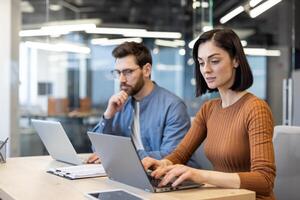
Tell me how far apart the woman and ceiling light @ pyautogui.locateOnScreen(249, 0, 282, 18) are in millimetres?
3898

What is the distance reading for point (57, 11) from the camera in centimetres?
497

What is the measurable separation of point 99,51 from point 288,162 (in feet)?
15.9

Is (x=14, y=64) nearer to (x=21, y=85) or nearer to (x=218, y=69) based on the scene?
(x=21, y=85)

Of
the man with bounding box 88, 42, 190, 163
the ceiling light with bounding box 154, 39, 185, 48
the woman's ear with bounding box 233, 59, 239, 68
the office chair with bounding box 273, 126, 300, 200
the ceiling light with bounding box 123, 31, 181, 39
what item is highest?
the ceiling light with bounding box 123, 31, 181, 39

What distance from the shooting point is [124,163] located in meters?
1.33

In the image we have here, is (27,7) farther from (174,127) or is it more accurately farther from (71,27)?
(174,127)

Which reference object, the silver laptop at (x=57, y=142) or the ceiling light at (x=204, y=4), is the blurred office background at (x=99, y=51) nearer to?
the ceiling light at (x=204, y=4)

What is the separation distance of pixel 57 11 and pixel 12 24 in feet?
4.69

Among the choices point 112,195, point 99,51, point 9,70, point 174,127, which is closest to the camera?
point 112,195

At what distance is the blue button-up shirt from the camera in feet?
6.68

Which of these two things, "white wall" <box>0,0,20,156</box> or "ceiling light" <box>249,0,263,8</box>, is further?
"ceiling light" <box>249,0,263,8</box>

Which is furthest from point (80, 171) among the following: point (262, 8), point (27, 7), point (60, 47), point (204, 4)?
point (262, 8)

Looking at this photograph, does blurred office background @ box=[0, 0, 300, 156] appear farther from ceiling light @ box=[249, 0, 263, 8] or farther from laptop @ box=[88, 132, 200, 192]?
laptop @ box=[88, 132, 200, 192]

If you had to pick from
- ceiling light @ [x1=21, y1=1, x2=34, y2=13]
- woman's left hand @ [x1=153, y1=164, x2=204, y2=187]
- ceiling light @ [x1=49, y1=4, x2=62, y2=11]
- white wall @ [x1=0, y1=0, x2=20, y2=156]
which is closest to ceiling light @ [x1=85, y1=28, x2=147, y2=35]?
ceiling light @ [x1=49, y1=4, x2=62, y2=11]
